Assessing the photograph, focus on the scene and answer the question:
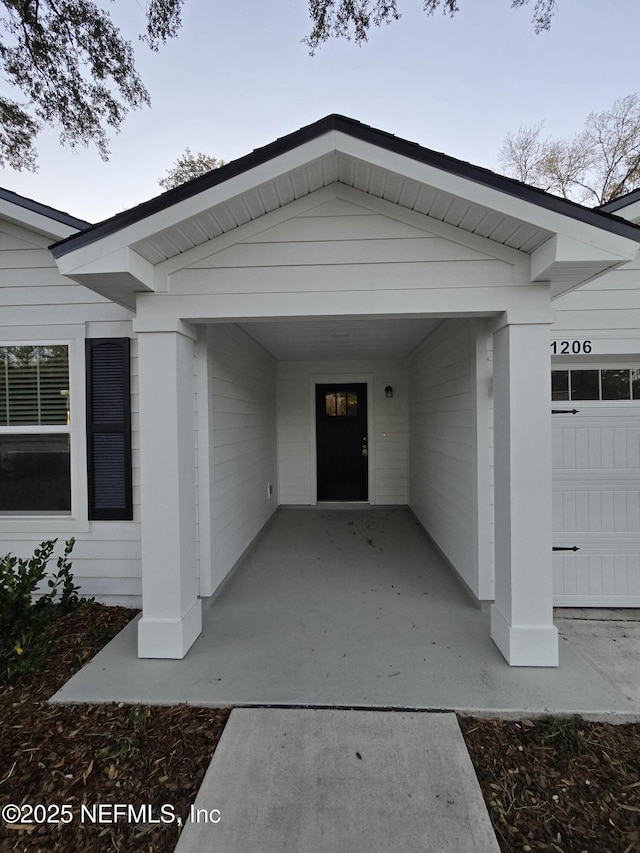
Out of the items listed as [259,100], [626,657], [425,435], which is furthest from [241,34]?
[626,657]

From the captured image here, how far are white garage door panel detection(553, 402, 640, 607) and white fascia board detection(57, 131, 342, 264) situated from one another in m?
2.69

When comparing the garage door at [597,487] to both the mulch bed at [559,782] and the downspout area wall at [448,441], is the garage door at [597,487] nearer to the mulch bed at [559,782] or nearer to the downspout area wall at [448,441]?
the downspout area wall at [448,441]

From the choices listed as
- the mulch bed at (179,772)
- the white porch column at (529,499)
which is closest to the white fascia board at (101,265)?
the white porch column at (529,499)

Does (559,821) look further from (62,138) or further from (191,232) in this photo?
(62,138)

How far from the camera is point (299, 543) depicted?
15.9 ft

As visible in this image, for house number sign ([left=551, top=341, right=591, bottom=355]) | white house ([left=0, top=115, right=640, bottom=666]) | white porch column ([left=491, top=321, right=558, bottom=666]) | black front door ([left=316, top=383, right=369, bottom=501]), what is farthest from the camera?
black front door ([left=316, top=383, right=369, bottom=501])

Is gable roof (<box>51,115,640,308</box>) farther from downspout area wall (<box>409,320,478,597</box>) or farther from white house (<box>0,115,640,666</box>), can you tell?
downspout area wall (<box>409,320,478,597</box>)

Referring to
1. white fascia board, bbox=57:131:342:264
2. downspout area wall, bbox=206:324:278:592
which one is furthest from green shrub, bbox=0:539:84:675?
white fascia board, bbox=57:131:342:264

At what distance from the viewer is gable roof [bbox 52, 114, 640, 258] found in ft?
6.83

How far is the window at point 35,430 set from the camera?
3.48 meters

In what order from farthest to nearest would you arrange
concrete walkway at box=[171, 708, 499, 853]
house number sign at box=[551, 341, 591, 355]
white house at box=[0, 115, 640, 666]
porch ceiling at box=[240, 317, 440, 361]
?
porch ceiling at box=[240, 317, 440, 361], house number sign at box=[551, 341, 591, 355], white house at box=[0, 115, 640, 666], concrete walkway at box=[171, 708, 499, 853]

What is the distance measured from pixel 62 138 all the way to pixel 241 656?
603cm

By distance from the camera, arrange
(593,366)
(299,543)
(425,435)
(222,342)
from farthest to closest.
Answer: (425,435)
(299,543)
(222,342)
(593,366)

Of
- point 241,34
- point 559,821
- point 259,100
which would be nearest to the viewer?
point 559,821
